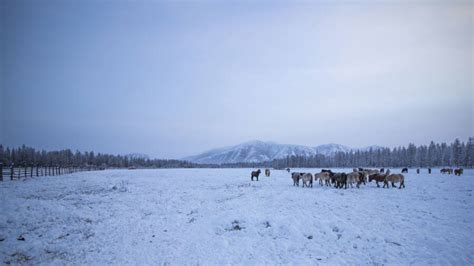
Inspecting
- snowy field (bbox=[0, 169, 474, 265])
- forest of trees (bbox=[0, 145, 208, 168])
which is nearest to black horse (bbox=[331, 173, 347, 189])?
snowy field (bbox=[0, 169, 474, 265])

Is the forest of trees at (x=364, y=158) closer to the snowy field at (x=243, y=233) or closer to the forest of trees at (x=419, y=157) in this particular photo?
the forest of trees at (x=419, y=157)

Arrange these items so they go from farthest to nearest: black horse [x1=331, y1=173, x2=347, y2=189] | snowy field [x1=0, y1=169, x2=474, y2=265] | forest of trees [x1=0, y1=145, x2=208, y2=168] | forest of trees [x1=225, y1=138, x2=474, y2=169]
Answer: forest of trees [x1=0, y1=145, x2=208, y2=168] → forest of trees [x1=225, y1=138, x2=474, y2=169] → black horse [x1=331, y1=173, x2=347, y2=189] → snowy field [x1=0, y1=169, x2=474, y2=265]

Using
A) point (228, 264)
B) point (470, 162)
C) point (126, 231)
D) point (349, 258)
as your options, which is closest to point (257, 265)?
point (228, 264)

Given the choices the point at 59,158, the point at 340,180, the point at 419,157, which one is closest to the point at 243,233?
the point at 340,180

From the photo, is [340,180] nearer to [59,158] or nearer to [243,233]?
[243,233]

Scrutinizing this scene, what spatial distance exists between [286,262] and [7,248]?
1148 centimetres

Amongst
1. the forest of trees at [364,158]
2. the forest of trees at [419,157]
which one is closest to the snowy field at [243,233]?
the forest of trees at [364,158]

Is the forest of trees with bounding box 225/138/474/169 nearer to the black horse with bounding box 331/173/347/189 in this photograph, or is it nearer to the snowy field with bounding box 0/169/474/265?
the black horse with bounding box 331/173/347/189

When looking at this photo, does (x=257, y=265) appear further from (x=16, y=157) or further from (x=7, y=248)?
(x=16, y=157)

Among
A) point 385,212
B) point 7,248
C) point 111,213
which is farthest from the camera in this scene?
point 111,213

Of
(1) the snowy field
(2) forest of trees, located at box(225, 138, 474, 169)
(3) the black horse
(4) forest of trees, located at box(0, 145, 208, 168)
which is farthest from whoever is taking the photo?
(4) forest of trees, located at box(0, 145, 208, 168)

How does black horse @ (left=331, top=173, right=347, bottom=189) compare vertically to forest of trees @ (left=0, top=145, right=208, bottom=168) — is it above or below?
above

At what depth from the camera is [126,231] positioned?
11.1 m

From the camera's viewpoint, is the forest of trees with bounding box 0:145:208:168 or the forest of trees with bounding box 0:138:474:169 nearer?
the forest of trees with bounding box 0:138:474:169
